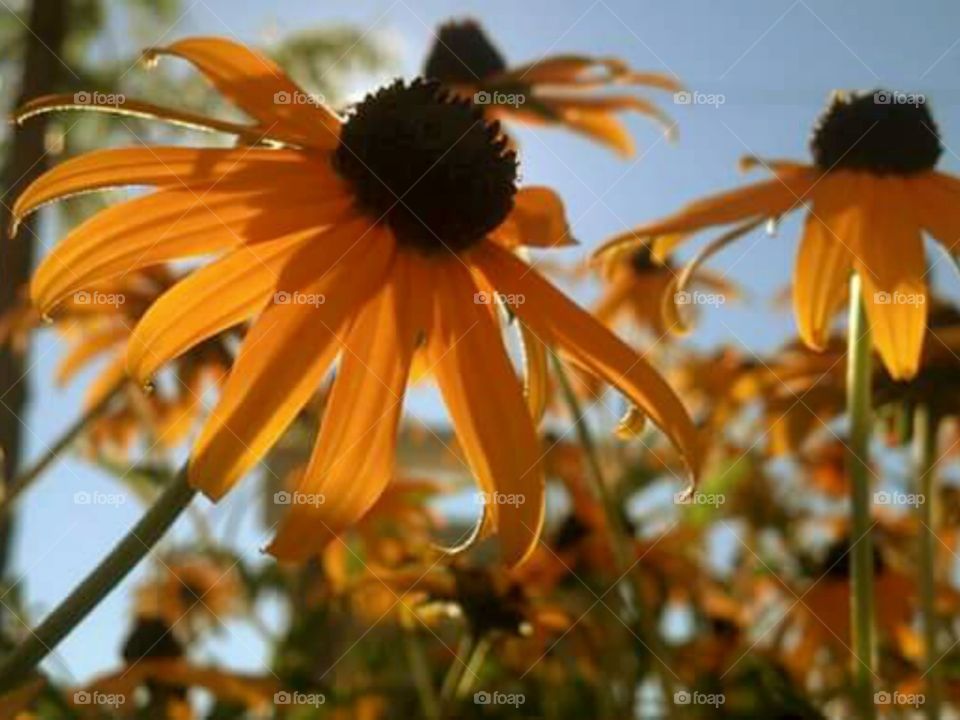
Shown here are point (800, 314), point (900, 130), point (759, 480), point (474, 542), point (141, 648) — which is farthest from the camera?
point (759, 480)

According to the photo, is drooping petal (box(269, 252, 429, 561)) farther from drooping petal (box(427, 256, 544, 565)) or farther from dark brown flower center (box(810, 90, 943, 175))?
dark brown flower center (box(810, 90, 943, 175))

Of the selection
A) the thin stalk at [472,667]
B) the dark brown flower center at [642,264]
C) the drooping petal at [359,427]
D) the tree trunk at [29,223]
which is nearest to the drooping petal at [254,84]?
the drooping petal at [359,427]

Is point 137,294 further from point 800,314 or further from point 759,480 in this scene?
point 800,314

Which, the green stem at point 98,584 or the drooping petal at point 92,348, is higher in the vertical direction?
→ the drooping petal at point 92,348

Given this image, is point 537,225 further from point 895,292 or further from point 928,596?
point 928,596

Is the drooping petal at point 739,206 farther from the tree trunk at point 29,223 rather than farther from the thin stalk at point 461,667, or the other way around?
the tree trunk at point 29,223

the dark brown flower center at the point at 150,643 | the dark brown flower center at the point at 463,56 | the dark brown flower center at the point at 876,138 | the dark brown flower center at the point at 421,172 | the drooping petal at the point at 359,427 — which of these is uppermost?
the dark brown flower center at the point at 463,56

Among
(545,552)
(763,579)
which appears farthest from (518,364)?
(763,579)
